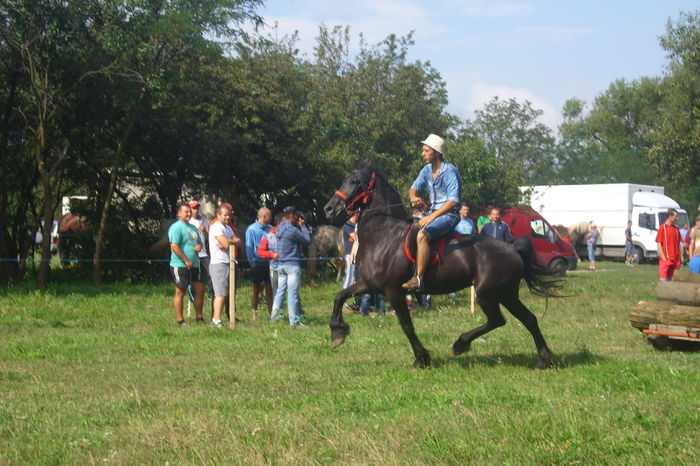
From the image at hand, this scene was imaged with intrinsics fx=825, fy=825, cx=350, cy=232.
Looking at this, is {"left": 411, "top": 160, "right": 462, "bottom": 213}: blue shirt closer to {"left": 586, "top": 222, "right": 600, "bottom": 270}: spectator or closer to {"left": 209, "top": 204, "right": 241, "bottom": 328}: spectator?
{"left": 209, "top": 204, "right": 241, "bottom": 328}: spectator

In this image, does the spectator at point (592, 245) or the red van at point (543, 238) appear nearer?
the red van at point (543, 238)

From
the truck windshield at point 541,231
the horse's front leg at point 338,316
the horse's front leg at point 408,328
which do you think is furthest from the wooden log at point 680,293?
the truck windshield at point 541,231

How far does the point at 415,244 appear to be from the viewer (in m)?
9.17

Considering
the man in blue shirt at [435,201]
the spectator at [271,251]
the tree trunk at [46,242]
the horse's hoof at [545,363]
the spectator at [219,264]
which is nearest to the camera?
the horse's hoof at [545,363]

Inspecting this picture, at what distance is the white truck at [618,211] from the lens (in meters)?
38.8

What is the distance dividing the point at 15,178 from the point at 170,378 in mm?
13882

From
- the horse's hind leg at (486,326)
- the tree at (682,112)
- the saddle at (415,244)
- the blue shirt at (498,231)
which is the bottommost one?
the horse's hind leg at (486,326)

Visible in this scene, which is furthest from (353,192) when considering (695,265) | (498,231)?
(498,231)

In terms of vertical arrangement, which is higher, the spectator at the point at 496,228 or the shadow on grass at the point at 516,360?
the spectator at the point at 496,228

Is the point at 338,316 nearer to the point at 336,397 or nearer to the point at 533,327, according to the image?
the point at 336,397

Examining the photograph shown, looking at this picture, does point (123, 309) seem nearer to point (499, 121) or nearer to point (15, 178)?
point (15, 178)

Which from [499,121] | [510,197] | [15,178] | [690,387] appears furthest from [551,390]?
→ [499,121]

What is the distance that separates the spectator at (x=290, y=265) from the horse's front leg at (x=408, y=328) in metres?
4.33

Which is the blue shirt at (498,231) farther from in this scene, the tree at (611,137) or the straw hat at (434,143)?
the tree at (611,137)
